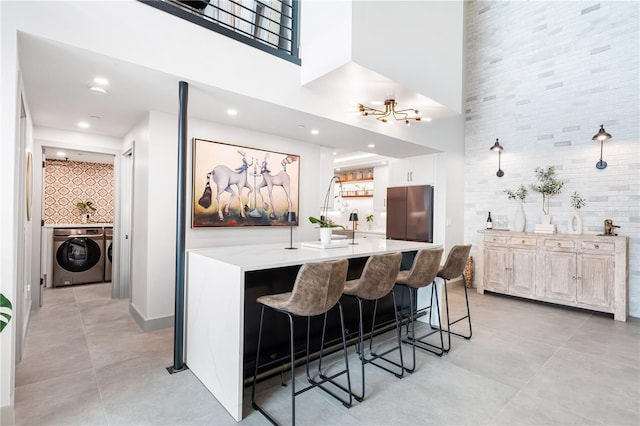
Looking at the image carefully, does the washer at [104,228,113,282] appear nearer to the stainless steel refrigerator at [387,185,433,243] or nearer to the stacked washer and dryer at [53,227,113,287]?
the stacked washer and dryer at [53,227,113,287]

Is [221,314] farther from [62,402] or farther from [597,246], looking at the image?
[597,246]

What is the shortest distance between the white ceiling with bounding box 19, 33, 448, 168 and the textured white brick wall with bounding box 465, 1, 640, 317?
2201 mm

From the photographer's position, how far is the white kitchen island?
2.09 m

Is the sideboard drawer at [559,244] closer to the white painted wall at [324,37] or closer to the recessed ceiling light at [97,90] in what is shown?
the white painted wall at [324,37]

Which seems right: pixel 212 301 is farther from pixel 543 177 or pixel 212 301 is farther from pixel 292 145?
pixel 543 177

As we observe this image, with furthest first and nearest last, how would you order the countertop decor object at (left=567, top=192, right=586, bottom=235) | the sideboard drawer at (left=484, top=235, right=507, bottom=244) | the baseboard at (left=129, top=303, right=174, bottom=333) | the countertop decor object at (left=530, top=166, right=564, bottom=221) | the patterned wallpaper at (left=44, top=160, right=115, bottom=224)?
the patterned wallpaper at (left=44, top=160, right=115, bottom=224) < the sideboard drawer at (left=484, top=235, right=507, bottom=244) < the countertop decor object at (left=530, top=166, right=564, bottom=221) < the countertop decor object at (left=567, top=192, right=586, bottom=235) < the baseboard at (left=129, top=303, right=174, bottom=333)

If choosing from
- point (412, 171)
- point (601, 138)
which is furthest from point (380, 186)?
point (601, 138)

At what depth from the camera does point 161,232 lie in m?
3.66

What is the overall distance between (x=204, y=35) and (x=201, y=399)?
2.86 meters

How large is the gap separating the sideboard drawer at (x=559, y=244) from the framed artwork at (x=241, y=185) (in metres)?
3.68

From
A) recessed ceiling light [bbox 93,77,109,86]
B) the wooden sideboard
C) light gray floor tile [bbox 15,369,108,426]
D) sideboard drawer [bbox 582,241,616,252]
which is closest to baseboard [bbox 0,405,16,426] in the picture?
light gray floor tile [bbox 15,369,108,426]

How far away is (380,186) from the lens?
7.60 meters

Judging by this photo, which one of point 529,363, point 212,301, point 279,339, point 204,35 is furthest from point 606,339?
point 204,35

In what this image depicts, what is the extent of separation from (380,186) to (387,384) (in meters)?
5.48
